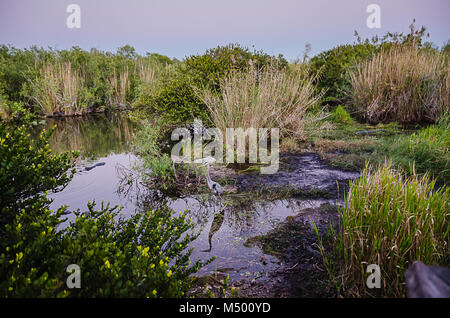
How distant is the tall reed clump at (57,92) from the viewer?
41.4 ft

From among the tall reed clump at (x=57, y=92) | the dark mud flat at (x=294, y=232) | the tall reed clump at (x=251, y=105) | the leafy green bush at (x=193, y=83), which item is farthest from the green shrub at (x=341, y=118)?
the tall reed clump at (x=57, y=92)

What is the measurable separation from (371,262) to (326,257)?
1.38 feet

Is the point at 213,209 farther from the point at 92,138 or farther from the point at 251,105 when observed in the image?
the point at 92,138

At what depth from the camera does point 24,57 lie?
15.1 m

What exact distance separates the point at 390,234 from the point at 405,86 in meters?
7.94

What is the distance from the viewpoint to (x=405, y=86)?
823cm

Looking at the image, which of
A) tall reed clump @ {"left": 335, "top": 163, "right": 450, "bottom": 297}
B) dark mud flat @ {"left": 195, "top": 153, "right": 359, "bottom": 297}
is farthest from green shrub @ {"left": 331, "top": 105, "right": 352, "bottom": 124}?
tall reed clump @ {"left": 335, "top": 163, "right": 450, "bottom": 297}

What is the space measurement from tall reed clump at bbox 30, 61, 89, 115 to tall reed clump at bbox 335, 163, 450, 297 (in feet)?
45.9

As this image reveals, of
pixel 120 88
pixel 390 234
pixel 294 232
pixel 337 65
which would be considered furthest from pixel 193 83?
pixel 120 88

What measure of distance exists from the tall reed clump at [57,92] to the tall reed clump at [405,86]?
12268 millimetres

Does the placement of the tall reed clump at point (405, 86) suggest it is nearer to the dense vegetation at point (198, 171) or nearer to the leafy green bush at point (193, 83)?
the dense vegetation at point (198, 171)

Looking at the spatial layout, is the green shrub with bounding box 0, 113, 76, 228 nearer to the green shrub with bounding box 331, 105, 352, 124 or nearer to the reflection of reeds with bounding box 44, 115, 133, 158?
the reflection of reeds with bounding box 44, 115, 133, 158

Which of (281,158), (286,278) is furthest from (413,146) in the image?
(286,278)

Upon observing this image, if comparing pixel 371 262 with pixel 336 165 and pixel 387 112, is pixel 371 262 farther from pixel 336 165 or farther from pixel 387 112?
pixel 387 112
